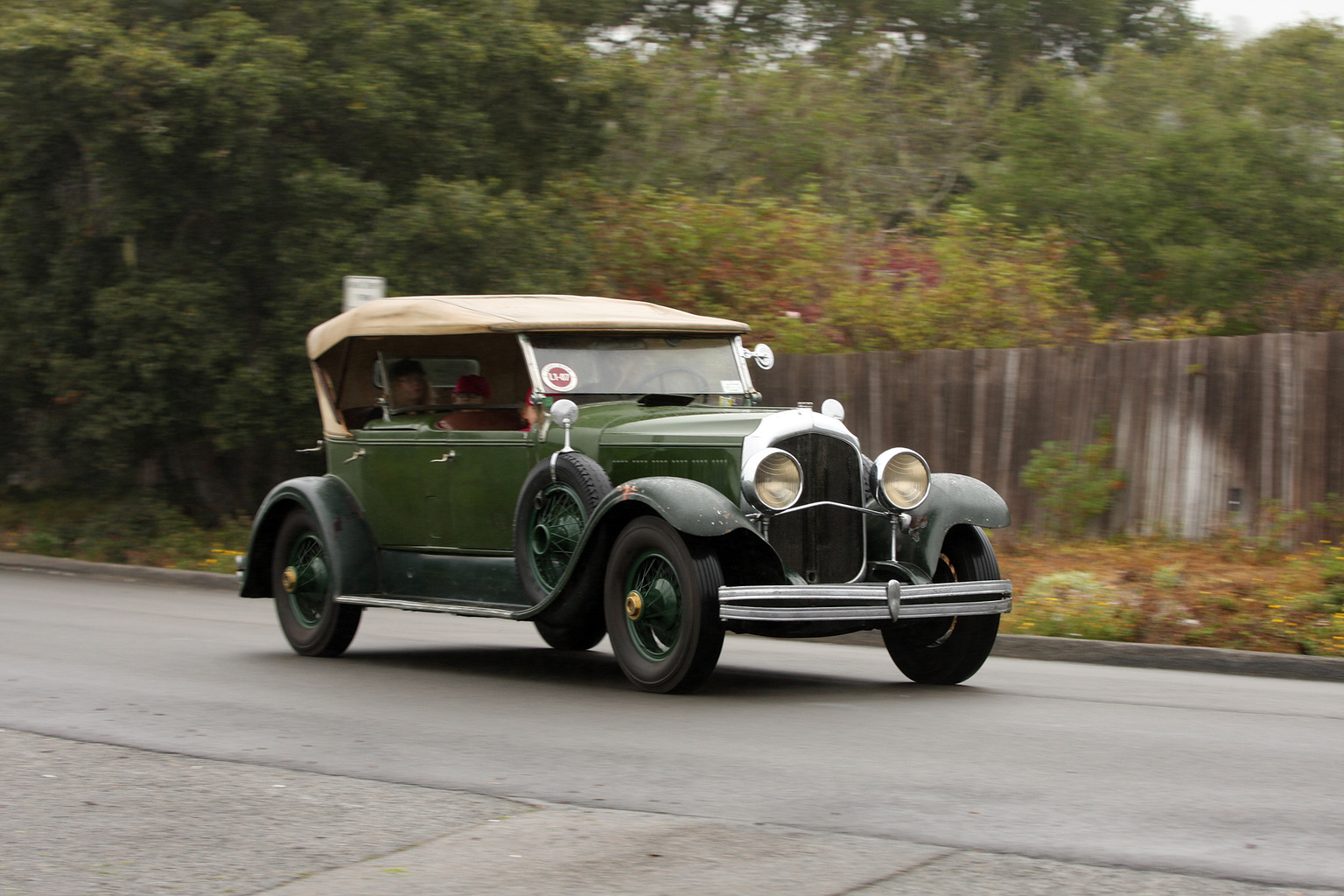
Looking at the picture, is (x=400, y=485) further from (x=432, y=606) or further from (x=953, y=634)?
(x=953, y=634)

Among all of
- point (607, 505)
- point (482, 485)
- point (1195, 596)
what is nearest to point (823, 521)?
point (607, 505)

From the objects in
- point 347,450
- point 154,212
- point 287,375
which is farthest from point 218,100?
point 347,450

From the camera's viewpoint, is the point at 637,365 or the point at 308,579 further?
the point at 308,579

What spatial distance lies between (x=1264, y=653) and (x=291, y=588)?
5891 mm

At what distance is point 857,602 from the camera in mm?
7336

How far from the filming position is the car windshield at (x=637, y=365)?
8.92m

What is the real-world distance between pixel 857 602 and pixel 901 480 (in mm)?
856

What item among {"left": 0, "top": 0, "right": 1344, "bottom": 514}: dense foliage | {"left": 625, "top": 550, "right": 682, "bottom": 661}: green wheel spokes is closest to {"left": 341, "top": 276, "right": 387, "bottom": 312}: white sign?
{"left": 0, "top": 0, "right": 1344, "bottom": 514}: dense foliage

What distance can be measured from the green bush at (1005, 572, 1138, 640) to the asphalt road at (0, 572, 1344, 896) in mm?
948

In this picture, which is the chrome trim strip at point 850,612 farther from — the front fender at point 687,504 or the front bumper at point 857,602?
the front fender at point 687,504

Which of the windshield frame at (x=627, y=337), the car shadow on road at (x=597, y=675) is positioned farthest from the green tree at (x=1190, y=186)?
the car shadow on road at (x=597, y=675)

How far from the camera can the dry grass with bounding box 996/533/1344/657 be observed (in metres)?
9.91

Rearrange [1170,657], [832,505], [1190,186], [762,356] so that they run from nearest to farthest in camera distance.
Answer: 1. [832,505]
2. [762,356]
3. [1170,657]
4. [1190,186]

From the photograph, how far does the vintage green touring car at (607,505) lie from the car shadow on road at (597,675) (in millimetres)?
202
